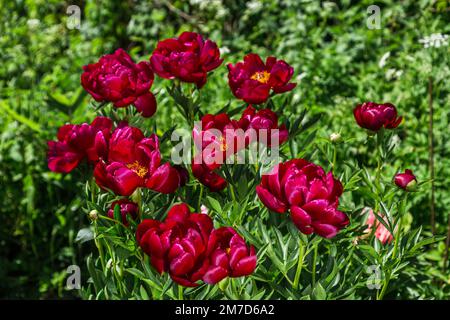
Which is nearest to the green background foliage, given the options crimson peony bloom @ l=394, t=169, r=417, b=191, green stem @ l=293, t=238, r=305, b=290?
green stem @ l=293, t=238, r=305, b=290

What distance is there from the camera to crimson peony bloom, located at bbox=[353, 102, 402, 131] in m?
1.42

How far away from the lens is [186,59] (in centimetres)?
148

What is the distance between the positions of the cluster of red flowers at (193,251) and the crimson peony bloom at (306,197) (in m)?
0.10

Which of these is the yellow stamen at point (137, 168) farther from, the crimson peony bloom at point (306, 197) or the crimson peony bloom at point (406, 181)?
the crimson peony bloom at point (406, 181)

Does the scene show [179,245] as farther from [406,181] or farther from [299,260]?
[406,181]

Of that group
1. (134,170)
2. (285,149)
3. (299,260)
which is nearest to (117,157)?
(134,170)

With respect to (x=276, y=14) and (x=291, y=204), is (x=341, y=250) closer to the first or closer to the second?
Answer: (x=291, y=204)

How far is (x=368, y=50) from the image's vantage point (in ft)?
10.7

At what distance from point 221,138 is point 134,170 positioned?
18 centimetres

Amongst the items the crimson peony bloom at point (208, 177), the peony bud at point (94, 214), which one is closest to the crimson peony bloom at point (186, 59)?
the crimson peony bloom at point (208, 177)

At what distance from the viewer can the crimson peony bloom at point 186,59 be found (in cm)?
149

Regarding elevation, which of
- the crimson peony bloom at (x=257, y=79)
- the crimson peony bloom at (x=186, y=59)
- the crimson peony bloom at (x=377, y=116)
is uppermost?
the crimson peony bloom at (x=186, y=59)
